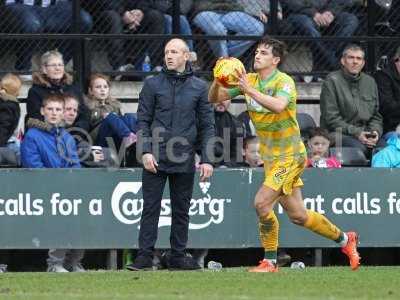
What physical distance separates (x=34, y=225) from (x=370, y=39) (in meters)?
5.71

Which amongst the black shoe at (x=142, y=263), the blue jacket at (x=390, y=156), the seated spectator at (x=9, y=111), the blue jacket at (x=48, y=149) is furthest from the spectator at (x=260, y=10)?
the black shoe at (x=142, y=263)

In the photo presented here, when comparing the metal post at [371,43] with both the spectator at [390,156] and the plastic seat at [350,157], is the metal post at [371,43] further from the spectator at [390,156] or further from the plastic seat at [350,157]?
the spectator at [390,156]

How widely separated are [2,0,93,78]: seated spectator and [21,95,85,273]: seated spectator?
222 centimetres

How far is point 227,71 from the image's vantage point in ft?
40.2

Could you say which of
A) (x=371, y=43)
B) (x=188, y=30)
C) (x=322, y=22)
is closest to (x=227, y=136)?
(x=188, y=30)

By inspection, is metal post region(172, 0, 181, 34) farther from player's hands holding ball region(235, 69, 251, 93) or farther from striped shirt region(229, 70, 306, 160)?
player's hands holding ball region(235, 69, 251, 93)

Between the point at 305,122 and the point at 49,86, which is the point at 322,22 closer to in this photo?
the point at 305,122

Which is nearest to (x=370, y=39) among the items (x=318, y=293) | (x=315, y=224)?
(x=315, y=224)

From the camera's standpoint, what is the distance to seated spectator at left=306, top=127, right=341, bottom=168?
1579cm

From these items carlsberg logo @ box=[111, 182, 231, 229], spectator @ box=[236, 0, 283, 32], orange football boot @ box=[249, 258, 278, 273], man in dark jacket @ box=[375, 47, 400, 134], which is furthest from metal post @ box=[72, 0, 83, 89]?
orange football boot @ box=[249, 258, 278, 273]

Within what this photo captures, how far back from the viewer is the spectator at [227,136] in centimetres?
1599

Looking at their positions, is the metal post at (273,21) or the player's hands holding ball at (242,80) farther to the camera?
the metal post at (273,21)

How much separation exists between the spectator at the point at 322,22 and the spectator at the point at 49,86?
11.7 ft

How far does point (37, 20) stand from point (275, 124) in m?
5.46
